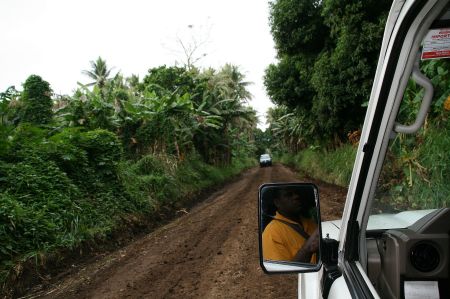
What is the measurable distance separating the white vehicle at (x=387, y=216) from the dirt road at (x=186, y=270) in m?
3.49

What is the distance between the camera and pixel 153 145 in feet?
51.1

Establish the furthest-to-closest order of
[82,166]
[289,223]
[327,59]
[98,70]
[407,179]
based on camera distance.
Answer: [98,70] → [327,59] → [82,166] → [407,179] → [289,223]

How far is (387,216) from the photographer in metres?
2.06

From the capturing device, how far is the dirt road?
18.1 ft

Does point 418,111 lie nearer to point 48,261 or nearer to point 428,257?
point 428,257

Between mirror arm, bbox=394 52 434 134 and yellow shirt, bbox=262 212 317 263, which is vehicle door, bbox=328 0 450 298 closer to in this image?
mirror arm, bbox=394 52 434 134

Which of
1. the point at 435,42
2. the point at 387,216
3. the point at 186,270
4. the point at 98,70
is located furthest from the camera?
the point at 98,70

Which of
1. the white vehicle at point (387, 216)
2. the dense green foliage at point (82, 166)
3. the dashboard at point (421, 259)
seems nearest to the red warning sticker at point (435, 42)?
the white vehicle at point (387, 216)

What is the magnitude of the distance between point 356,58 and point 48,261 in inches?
403

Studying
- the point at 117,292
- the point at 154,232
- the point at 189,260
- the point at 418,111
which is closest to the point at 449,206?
the point at 418,111

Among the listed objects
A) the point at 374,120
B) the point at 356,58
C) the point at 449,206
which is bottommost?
the point at 449,206

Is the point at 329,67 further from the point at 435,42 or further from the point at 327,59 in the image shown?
the point at 435,42

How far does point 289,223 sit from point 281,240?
0.28 feet

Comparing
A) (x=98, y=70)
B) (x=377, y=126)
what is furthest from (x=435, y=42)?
(x=98, y=70)
